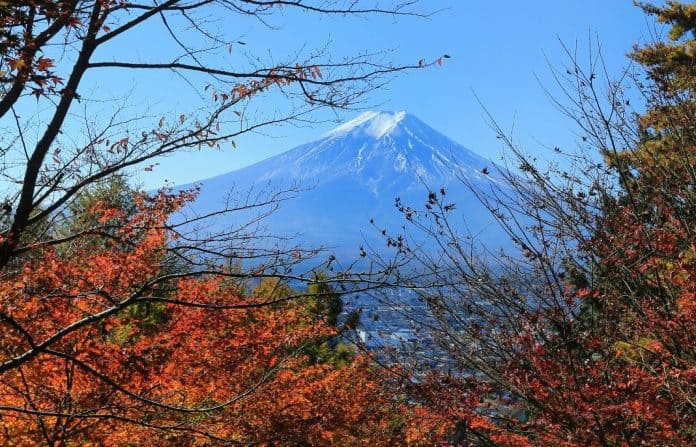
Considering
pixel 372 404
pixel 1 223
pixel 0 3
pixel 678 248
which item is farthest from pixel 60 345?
pixel 372 404

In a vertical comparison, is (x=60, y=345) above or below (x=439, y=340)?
above

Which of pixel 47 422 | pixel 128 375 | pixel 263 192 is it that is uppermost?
pixel 263 192

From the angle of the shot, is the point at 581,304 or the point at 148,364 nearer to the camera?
the point at 581,304

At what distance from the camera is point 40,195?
3865mm

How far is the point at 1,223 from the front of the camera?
4.50 metres

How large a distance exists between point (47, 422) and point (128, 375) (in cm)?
115

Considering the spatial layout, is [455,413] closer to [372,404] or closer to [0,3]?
[0,3]

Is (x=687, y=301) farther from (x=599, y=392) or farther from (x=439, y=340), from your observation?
(x=439, y=340)

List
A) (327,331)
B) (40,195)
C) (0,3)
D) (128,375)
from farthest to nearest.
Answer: (327,331), (128,375), (40,195), (0,3)

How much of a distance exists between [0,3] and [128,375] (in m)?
6.41

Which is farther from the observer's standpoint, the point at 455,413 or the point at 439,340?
the point at 455,413

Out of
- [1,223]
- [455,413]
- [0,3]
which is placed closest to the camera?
[0,3]

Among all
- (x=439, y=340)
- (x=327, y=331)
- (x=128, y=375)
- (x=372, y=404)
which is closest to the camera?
(x=439, y=340)

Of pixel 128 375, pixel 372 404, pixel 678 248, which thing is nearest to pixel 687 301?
pixel 678 248
